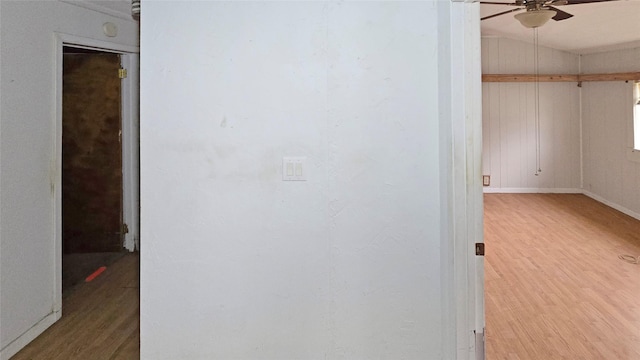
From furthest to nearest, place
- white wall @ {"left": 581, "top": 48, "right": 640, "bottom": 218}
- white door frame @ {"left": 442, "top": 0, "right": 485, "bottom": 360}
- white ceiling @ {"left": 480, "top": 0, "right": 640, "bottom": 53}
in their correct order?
white wall @ {"left": 581, "top": 48, "right": 640, "bottom": 218} → white ceiling @ {"left": 480, "top": 0, "right": 640, "bottom": 53} → white door frame @ {"left": 442, "top": 0, "right": 485, "bottom": 360}

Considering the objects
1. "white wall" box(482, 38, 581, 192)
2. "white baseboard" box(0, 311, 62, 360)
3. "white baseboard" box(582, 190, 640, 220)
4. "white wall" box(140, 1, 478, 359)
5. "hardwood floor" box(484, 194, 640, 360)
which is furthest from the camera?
"white wall" box(482, 38, 581, 192)

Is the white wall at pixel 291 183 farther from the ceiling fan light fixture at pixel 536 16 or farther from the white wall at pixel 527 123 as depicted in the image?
the white wall at pixel 527 123

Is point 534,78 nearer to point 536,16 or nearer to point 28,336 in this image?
point 536,16

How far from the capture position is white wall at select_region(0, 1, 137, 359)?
257 cm

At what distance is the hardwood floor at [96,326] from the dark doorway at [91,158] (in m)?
0.78

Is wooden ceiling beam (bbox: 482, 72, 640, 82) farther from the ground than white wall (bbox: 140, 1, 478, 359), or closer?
farther from the ground

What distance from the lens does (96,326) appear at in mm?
2910

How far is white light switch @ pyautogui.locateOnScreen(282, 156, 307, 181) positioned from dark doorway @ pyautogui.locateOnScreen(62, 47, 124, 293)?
3093mm

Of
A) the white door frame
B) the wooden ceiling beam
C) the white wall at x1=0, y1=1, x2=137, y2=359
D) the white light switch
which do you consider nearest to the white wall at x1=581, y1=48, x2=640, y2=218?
the wooden ceiling beam

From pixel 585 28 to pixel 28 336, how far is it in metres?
6.43

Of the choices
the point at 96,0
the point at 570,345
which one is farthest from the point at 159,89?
the point at 570,345

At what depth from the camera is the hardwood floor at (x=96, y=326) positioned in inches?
101

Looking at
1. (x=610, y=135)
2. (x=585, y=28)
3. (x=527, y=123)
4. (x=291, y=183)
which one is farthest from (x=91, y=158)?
(x=610, y=135)

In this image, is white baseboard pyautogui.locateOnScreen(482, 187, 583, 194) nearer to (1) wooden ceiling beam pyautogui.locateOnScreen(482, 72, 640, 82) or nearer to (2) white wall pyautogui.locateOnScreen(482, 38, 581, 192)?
(2) white wall pyautogui.locateOnScreen(482, 38, 581, 192)
